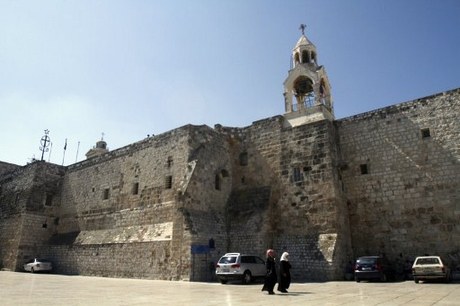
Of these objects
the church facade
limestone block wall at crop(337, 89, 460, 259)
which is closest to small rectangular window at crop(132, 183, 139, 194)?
the church facade

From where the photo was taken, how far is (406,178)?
54.5 feet

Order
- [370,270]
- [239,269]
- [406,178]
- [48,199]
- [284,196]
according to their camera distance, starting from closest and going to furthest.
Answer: [239,269] < [370,270] < [406,178] < [284,196] < [48,199]

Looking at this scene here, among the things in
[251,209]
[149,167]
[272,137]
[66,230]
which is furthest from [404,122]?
[66,230]

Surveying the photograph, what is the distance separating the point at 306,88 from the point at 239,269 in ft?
43.7

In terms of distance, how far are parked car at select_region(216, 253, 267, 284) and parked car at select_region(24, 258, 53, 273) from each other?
14.9 meters

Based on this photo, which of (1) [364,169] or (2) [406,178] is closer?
(2) [406,178]

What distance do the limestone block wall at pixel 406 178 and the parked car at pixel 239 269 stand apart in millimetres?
5751

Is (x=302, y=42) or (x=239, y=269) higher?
(x=302, y=42)

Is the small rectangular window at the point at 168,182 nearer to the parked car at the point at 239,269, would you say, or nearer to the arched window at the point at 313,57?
the parked car at the point at 239,269

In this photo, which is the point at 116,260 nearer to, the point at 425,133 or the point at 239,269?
the point at 239,269

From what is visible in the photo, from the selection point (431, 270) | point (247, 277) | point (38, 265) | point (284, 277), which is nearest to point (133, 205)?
point (38, 265)

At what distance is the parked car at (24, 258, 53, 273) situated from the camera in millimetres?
22984

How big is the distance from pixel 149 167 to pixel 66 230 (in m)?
9.68

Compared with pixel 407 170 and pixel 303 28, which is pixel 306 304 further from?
pixel 303 28
